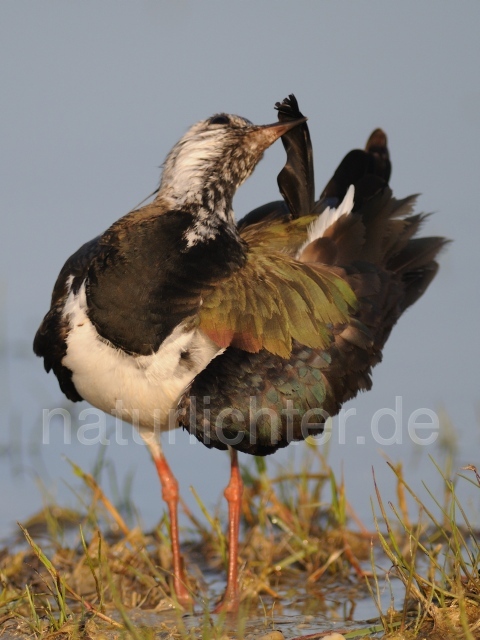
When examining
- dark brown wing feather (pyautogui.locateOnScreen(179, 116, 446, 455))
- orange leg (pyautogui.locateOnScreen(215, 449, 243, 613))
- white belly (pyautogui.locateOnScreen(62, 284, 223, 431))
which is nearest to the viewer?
dark brown wing feather (pyautogui.locateOnScreen(179, 116, 446, 455))

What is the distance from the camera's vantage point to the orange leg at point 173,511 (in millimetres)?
5270

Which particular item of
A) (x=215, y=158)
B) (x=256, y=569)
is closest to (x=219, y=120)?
(x=215, y=158)

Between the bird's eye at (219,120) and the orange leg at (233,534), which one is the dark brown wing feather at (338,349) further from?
the orange leg at (233,534)

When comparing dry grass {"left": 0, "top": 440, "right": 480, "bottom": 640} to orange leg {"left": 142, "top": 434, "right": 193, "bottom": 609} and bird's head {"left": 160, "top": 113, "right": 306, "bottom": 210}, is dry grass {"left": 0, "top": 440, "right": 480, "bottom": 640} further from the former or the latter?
bird's head {"left": 160, "top": 113, "right": 306, "bottom": 210}

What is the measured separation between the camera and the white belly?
481 cm

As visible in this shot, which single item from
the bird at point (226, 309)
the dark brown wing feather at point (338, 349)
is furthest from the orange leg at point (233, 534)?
the dark brown wing feather at point (338, 349)

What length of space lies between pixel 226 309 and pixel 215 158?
0.76m

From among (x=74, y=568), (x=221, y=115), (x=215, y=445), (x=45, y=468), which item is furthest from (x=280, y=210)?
(x=45, y=468)

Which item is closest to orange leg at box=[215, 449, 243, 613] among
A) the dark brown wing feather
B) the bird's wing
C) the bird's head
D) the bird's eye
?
the dark brown wing feather

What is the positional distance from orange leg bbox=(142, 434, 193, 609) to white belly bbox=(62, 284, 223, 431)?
57cm

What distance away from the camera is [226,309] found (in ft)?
15.9

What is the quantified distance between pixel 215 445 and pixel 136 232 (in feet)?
3.28

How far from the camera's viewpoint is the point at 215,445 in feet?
15.5

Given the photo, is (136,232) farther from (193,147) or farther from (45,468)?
(45,468)
